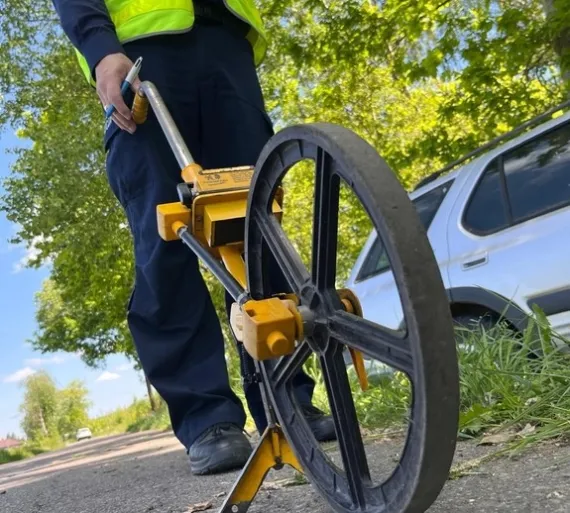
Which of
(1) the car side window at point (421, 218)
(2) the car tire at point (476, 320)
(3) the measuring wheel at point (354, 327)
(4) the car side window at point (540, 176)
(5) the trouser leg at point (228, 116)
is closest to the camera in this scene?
(3) the measuring wheel at point (354, 327)

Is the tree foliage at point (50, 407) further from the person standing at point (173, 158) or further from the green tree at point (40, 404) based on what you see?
the person standing at point (173, 158)

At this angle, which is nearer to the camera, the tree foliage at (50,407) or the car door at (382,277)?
the car door at (382,277)

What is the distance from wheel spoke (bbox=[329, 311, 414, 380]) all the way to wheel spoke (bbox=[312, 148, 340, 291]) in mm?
92

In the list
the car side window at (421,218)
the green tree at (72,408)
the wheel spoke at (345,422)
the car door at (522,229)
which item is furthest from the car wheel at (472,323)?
the green tree at (72,408)

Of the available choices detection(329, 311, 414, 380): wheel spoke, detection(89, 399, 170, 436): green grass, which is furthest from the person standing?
detection(89, 399, 170, 436): green grass

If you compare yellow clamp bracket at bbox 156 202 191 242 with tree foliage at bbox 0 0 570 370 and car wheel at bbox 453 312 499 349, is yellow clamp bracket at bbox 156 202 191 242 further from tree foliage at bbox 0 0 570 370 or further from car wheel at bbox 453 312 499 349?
tree foliage at bbox 0 0 570 370

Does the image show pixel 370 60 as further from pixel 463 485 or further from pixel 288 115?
pixel 463 485

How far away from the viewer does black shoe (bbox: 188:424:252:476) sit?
2.42 metres

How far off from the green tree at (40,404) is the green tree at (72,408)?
→ 48 centimetres

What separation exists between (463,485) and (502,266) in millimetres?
2311

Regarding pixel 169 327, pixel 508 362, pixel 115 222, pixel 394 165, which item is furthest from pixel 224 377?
pixel 115 222

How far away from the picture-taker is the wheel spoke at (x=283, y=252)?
1.68 meters

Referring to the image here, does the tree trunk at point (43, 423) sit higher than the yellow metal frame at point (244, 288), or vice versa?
the tree trunk at point (43, 423)

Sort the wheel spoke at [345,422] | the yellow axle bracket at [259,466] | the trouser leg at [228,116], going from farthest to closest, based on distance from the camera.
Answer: the trouser leg at [228,116], the yellow axle bracket at [259,466], the wheel spoke at [345,422]
